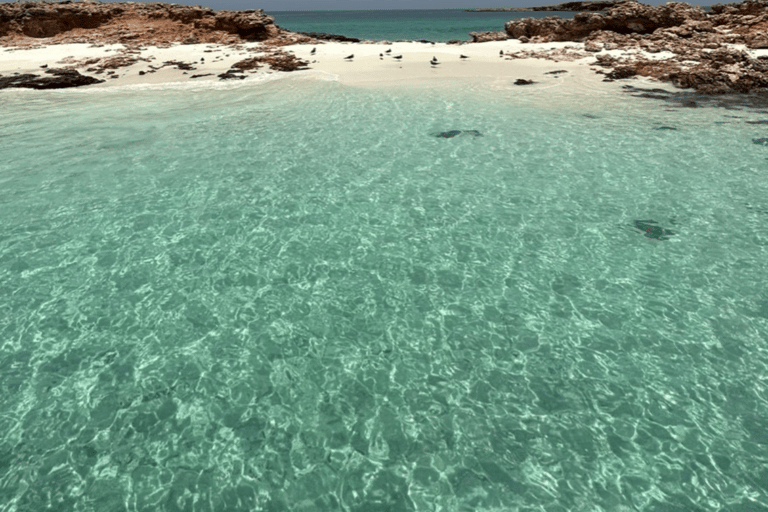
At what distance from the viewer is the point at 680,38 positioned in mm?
42938

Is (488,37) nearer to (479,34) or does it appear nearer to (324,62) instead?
(479,34)

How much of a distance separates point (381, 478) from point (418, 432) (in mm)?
1006

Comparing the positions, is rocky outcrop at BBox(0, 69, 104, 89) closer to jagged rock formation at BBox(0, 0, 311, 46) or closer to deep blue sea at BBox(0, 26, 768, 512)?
jagged rock formation at BBox(0, 0, 311, 46)

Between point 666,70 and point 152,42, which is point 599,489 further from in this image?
point 152,42

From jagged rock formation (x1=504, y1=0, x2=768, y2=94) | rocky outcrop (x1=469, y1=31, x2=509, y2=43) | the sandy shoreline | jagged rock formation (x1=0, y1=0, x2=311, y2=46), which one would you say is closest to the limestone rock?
jagged rock formation (x1=0, y1=0, x2=311, y2=46)

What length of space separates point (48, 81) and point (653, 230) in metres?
43.7

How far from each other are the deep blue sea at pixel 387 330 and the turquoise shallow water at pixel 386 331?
0.05m

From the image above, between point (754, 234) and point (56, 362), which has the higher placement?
point (754, 234)

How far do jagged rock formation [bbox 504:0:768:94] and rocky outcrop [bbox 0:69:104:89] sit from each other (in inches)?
1695

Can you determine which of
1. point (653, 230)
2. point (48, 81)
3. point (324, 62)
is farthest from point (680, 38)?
Answer: point (48, 81)

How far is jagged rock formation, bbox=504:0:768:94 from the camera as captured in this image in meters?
30.2

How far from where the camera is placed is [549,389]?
25.5 ft

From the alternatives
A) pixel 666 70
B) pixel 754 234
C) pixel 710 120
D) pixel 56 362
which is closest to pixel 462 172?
pixel 754 234

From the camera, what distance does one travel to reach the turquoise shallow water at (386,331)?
6.44 metres
